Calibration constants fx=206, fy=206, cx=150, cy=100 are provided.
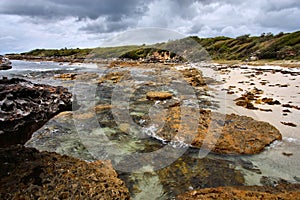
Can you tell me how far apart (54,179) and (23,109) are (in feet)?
16.6

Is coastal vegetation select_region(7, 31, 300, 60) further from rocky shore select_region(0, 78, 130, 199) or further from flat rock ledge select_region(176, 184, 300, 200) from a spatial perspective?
rocky shore select_region(0, 78, 130, 199)

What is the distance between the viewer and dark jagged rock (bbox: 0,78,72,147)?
6.31 meters

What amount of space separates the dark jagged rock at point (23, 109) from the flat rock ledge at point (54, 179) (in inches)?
90.2

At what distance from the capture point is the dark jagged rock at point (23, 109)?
20.7 ft

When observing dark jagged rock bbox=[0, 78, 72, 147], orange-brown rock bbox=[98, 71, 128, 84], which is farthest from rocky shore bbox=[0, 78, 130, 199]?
orange-brown rock bbox=[98, 71, 128, 84]

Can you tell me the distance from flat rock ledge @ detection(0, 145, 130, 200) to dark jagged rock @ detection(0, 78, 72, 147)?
2.29 meters

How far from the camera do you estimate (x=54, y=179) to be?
3.37 meters

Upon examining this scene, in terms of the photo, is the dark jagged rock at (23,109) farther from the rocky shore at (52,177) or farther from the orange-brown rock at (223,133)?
the orange-brown rock at (223,133)

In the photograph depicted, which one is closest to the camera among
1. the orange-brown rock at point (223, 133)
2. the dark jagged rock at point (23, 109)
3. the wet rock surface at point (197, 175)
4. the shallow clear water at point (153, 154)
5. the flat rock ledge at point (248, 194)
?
the flat rock ledge at point (248, 194)

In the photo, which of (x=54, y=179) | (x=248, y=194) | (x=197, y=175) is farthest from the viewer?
(x=197, y=175)

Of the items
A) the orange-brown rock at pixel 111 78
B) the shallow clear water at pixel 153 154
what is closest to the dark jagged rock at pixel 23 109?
the shallow clear water at pixel 153 154

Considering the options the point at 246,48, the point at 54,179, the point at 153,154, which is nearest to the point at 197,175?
the point at 153,154

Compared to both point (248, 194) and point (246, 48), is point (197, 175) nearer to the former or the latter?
point (248, 194)

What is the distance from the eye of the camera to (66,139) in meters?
6.29
